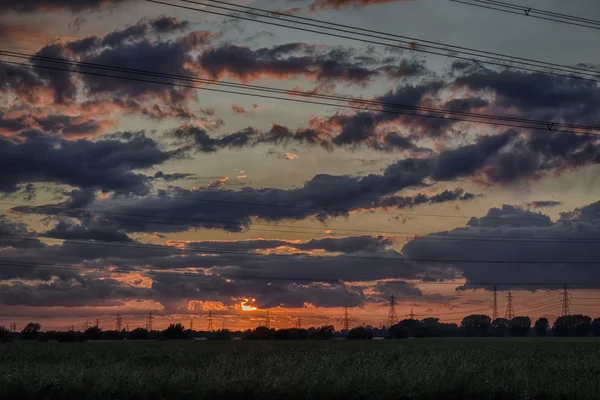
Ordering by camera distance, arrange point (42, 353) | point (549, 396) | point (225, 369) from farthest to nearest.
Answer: point (42, 353) < point (225, 369) < point (549, 396)

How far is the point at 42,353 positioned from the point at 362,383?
42.9 metres

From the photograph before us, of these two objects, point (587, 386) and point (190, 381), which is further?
point (587, 386)

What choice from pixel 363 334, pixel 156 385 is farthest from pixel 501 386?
pixel 363 334

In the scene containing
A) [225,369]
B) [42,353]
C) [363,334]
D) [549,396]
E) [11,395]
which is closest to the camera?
[11,395]

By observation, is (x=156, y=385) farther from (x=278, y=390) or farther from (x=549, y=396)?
(x=549, y=396)

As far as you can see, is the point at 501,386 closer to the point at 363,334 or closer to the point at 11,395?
the point at 11,395

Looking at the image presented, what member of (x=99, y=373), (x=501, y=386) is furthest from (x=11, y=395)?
(x=501, y=386)

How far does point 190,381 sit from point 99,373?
5.26 meters

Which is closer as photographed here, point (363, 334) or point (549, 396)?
point (549, 396)

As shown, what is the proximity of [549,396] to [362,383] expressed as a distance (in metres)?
9.42

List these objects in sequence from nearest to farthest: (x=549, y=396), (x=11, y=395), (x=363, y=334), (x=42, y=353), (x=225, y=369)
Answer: (x=11, y=395)
(x=549, y=396)
(x=225, y=369)
(x=42, y=353)
(x=363, y=334)

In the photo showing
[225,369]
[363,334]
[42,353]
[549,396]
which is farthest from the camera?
[363,334]

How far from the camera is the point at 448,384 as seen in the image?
115 ft

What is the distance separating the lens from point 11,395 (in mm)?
32281
